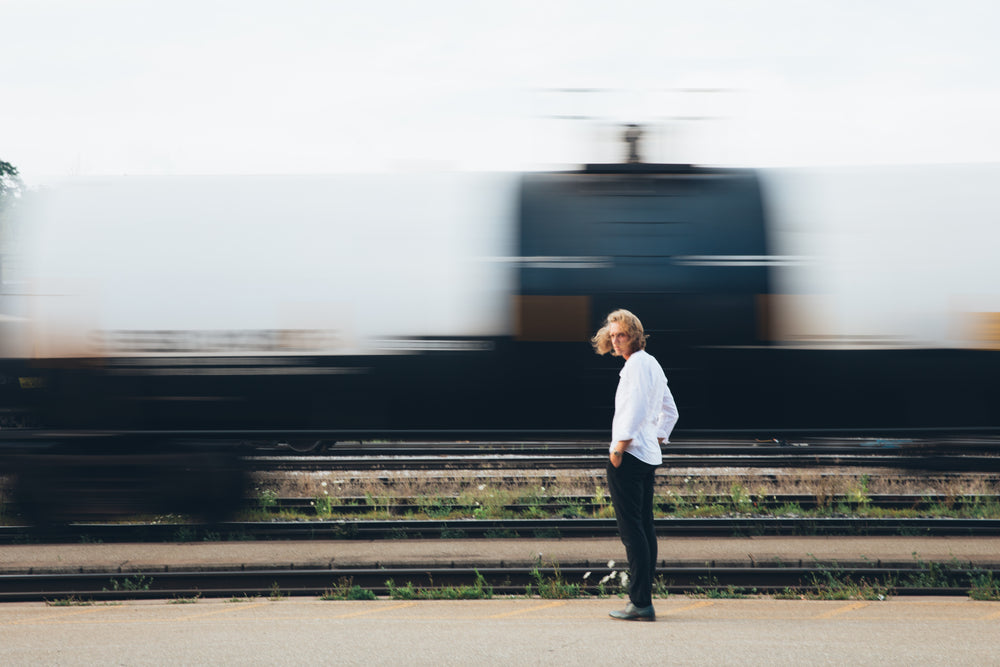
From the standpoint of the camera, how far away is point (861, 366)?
6.39m

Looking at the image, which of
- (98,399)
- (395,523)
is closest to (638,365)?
(395,523)

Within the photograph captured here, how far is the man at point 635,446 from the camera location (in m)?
4.32

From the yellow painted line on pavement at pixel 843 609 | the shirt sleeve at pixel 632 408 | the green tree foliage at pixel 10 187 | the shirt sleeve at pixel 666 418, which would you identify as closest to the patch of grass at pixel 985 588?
the yellow painted line on pavement at pixel 843 609

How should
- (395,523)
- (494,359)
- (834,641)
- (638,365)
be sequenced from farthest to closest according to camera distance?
(395,523)
(494,359)
(638,365)
(834,641)

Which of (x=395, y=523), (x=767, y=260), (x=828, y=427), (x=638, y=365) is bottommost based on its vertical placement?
(x=395, y=523)

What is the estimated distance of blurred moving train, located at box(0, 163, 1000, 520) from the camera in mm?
6336

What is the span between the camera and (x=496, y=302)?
20.9ft

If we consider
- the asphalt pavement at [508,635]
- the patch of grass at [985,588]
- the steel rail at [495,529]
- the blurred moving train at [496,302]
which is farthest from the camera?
the steel rail at [495,529]

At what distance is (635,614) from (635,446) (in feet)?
3.10

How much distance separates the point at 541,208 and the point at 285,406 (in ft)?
8.61

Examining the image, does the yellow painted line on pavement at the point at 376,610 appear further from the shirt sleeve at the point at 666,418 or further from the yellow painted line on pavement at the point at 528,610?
the shirt sleeve at the point at 666,418

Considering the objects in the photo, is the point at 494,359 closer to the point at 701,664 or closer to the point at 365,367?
the point at 365,367

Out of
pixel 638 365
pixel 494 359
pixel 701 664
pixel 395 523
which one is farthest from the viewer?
pixel 395 523

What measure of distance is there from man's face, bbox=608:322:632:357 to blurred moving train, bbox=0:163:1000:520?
1898 mm
